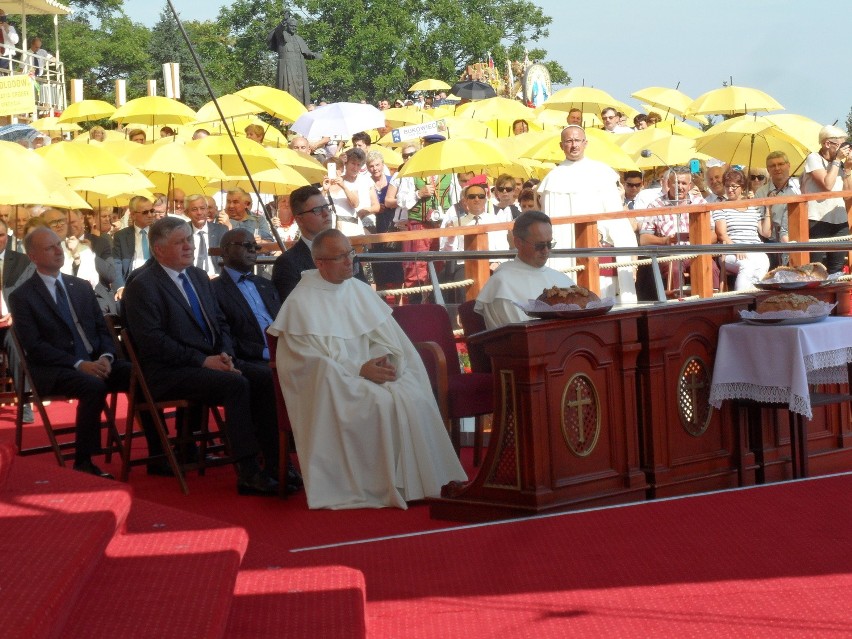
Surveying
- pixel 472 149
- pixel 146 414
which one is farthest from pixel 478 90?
pixel 146 414

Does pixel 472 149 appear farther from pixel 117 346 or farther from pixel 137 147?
pixel 117 346

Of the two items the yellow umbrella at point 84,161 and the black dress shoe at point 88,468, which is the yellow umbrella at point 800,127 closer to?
the yellow umbrella at point 84,161

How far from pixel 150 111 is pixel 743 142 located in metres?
8.51

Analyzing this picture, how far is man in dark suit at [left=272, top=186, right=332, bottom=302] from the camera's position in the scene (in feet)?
28.3

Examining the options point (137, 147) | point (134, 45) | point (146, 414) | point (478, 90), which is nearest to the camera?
point (146, 414)

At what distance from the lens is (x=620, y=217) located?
37.6 ft

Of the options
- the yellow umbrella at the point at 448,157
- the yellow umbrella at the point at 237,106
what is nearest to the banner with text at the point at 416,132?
the yellow umbrella at the point at 448,157

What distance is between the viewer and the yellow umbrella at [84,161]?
40.1 feet

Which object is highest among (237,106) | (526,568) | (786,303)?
(237,106)

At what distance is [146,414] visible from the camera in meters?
8.92

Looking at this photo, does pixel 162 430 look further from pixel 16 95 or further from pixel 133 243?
pixel 16 95

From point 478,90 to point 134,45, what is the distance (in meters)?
44.8

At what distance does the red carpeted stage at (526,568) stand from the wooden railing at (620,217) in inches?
98.3

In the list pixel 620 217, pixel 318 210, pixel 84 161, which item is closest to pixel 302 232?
pixel 318 210
